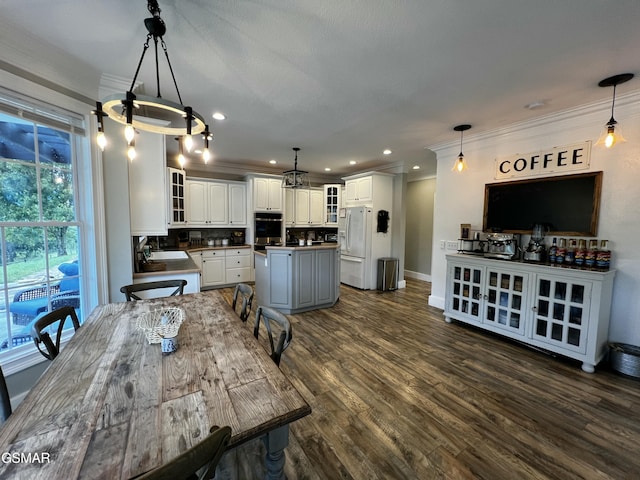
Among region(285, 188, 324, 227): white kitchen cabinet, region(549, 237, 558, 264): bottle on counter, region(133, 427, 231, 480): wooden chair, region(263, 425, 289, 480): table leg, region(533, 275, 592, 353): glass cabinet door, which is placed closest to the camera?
region(133, 427, 231, 480): wooden chair

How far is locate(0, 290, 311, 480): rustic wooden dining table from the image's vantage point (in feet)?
2.55

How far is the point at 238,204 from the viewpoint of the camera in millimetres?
5910

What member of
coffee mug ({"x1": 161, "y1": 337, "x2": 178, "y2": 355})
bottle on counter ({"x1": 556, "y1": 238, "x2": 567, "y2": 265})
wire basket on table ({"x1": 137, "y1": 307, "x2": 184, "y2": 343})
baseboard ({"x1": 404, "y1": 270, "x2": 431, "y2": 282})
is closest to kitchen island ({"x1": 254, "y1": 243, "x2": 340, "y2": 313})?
wire basket on table ({"x1": 137, "y1": 307, "x2": 184, "y2": 343})

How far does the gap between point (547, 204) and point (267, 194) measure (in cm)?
481

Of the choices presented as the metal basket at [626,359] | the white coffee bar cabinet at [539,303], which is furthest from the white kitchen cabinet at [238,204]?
the metal basket at [626,359]

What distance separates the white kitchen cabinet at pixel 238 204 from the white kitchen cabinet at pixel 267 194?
0.28 m

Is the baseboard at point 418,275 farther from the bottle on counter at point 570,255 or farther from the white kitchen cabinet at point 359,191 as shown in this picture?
the bottle on counter at point 570,255

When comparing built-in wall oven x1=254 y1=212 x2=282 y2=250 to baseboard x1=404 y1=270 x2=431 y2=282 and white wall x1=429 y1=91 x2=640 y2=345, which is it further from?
white wall x1=429 y1=91 x2=640 y2=345

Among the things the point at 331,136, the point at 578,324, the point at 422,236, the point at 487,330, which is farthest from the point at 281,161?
the point at 578,324

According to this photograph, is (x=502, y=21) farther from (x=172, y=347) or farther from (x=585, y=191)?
(x=172, y=347)

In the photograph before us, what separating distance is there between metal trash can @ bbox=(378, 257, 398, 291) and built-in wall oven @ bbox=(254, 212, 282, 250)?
235 cm

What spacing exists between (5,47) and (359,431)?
346 centimetres

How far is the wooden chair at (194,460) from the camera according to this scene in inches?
25.6

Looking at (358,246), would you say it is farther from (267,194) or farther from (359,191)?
(267,194)
